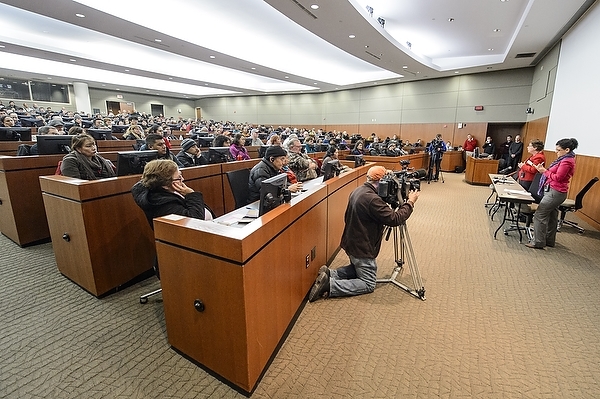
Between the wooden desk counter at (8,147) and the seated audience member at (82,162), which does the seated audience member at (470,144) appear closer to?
the seated audience member at (82,162)

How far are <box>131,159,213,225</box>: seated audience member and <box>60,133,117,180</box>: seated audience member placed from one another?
4.08 feet

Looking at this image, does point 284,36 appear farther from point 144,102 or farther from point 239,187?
point 144,102

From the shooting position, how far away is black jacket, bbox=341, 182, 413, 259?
259cm

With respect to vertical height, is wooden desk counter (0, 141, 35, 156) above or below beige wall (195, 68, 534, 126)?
below

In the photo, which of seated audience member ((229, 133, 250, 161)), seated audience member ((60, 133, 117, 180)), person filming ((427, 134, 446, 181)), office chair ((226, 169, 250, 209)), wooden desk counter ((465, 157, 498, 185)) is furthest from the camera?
person filming ((427, 134, 446, 181))

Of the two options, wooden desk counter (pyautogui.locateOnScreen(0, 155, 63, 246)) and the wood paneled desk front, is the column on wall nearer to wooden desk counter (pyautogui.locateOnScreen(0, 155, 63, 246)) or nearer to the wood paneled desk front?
wooden desk counter (pyautogui.locateOnScreen(0, 155, 63, 246))

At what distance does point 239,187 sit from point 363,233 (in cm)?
151

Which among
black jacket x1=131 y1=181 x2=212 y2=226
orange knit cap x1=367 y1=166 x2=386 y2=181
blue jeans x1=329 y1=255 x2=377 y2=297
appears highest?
orange knit cap x1=367 y1=166 x2=386 y2=181

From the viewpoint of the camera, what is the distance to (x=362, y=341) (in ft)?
7.26

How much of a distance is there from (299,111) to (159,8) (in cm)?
1269

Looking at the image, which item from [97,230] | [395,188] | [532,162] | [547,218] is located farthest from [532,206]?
[97,230]

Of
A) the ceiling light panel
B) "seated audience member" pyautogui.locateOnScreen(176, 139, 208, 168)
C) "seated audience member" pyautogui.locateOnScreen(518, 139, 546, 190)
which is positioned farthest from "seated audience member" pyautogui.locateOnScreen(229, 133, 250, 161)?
A: "seated audience member" pyautogui.locateOnScreen(518, 139, 546, 190)

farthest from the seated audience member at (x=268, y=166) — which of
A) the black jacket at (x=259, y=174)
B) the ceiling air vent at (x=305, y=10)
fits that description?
the ceiling air vent at (x=305, y=10)

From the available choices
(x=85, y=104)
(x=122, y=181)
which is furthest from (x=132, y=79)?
(x=122, y=181)
